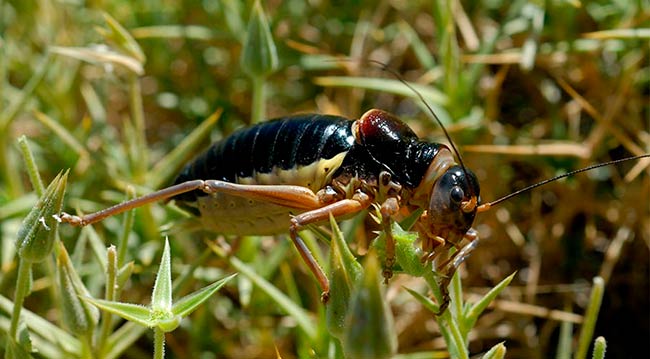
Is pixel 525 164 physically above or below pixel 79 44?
below

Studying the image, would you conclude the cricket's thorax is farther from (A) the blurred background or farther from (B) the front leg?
(B) the front leg

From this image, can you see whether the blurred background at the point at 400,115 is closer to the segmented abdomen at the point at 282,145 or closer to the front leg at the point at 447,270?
the segmented abdomen at the point at 282,145

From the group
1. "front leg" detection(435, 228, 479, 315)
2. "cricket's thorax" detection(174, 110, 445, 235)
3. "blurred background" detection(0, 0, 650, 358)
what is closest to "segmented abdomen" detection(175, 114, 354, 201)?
"cricket's thorax" detection(174, 110, 445, 235)

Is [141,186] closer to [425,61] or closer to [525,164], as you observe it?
[425,61]

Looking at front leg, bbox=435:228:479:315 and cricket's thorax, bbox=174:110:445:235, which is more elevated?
cricket's thorax, bbox=174:110:445:235

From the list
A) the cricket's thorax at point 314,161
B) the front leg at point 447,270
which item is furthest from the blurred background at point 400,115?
the front leg at point 447,270

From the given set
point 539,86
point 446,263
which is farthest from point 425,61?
point 446,263
